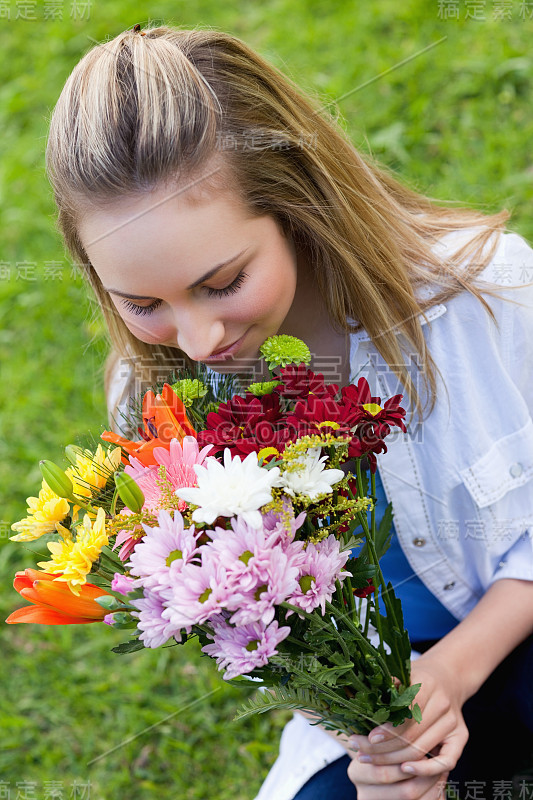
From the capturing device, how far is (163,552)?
2.73 feet

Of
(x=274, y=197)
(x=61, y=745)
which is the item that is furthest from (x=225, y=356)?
(x=61, y=745)

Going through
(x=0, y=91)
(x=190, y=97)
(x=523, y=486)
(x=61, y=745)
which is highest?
(x=0, y=91)

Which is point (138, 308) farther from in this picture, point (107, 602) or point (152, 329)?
point (107, 602)

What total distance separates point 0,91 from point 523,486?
3287 mm

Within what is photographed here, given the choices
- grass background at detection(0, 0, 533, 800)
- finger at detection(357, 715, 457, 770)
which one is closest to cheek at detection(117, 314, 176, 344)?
grass background at detection(0, 0, 533, 800)

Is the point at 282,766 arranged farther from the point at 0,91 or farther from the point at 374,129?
the point at 0,91

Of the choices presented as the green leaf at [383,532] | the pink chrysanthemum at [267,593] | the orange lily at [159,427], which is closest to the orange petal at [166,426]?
the orange lily at [159,427]

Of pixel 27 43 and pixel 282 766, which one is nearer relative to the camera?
pixel 282 766

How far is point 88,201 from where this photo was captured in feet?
3.79

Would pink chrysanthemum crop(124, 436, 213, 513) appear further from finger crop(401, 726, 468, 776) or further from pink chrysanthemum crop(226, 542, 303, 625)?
finger crop(401, 726, 468, 776)

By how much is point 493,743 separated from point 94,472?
A: 1.16 m

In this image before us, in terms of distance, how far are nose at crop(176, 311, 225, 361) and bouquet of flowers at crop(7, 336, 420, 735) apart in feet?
0.34

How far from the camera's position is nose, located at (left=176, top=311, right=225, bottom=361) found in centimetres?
112

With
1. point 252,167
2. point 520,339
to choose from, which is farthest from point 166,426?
point 520,339
